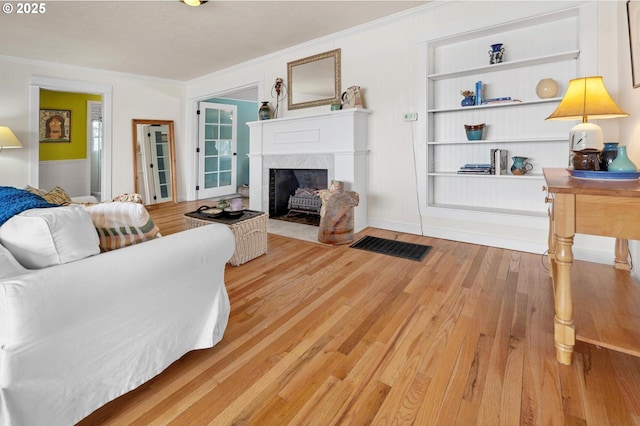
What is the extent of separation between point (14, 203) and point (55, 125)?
21.1ft

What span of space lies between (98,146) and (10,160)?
2028mm

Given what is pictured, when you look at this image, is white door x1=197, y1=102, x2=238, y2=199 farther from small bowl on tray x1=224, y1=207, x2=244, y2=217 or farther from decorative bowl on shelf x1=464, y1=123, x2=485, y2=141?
decorative bowl on shelf x1=464, y1=123, x2=485, y2=141

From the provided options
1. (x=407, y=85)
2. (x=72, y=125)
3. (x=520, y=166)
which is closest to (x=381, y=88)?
(x=407, y=85)

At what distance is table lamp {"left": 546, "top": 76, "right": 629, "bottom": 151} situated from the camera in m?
1.88

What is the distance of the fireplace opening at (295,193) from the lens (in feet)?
14.7

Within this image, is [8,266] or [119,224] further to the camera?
[119,224]

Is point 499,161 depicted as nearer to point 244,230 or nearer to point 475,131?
point 475,131

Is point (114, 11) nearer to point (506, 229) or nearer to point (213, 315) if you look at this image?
point (213, 315)

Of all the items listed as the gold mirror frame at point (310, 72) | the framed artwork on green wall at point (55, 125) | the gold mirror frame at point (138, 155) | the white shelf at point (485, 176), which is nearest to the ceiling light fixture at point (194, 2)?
the gold mirror frame at point (310, 72)

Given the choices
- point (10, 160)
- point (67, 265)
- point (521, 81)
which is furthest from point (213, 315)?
point (10, 160)

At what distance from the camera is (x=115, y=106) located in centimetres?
553

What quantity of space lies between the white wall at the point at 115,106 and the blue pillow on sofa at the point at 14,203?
190 inches

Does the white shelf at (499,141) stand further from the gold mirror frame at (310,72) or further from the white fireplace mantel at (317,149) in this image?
the gold mirror frame at (310,72)

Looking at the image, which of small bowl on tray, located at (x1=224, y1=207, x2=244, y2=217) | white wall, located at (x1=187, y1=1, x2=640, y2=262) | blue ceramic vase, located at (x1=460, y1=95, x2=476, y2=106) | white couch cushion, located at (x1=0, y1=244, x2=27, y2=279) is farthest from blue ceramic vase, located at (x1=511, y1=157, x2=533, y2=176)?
white couch cushion, located at (x1=0, y1=244, x2=27, y2=279)
